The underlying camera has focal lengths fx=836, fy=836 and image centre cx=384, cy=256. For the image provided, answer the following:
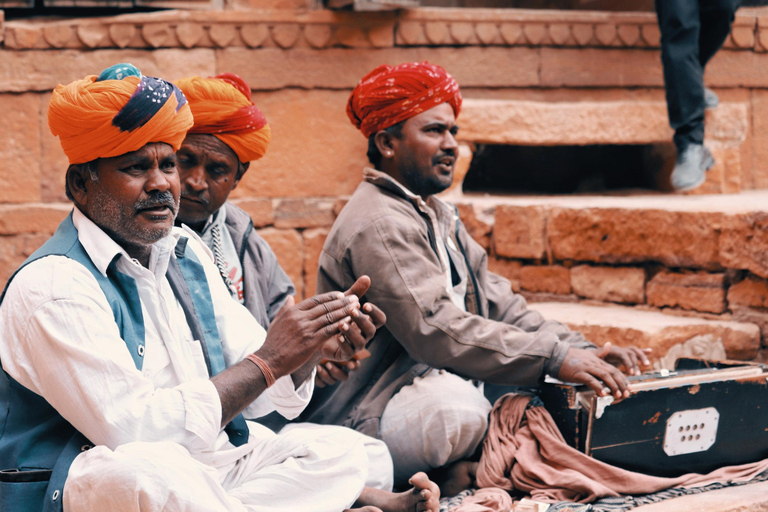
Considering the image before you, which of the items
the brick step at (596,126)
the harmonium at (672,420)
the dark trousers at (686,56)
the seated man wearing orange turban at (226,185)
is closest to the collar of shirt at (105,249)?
the seated man wearing orange turban at (226,185)

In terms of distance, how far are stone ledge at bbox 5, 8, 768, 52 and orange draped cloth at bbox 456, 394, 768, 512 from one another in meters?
2.95

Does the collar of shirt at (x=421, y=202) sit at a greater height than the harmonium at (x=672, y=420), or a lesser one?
greater

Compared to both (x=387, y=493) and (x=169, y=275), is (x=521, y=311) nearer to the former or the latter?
(x=387, y=493)

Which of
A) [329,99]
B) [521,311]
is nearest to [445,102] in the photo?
[521,311]

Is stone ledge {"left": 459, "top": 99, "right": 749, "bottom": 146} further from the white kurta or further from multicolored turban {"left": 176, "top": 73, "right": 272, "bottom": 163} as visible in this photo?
the white kurta

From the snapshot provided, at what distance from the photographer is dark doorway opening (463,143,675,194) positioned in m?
6.06

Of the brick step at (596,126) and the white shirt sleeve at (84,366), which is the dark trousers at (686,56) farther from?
the white shirt sleeve at (84,366)

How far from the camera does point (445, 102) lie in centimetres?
359

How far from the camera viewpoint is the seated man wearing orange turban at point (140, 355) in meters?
2.06

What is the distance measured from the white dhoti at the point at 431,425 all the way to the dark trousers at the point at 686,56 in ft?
8.47

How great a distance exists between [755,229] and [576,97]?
6.37 feet

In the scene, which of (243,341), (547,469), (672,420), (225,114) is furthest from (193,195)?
(672,420)

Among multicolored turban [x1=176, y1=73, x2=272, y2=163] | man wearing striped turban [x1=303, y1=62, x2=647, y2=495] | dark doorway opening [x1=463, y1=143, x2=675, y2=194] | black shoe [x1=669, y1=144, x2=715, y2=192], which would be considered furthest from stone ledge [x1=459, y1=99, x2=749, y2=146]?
multicolored turban [x1=176, y1=73, x2=272, y2=163]

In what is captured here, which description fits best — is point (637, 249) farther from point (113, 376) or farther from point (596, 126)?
point (113, 376)
